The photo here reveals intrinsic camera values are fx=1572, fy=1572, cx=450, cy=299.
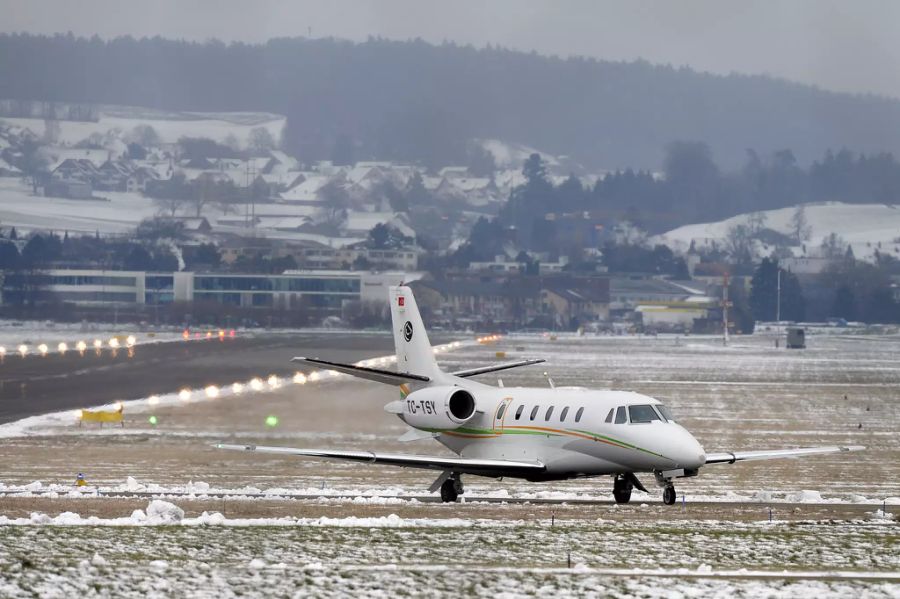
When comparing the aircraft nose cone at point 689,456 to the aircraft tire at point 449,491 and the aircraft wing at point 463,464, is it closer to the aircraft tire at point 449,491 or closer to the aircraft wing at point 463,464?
the aircraft wing at point 463,464

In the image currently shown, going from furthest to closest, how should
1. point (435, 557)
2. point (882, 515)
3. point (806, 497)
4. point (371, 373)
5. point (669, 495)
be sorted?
point (371, 373) → point (806, 497) → point (669, 495) → point (882, 515) → point (435, 557)

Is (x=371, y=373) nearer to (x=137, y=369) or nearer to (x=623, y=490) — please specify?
(x=623, y=490)

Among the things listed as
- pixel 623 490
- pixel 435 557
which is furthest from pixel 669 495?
pixel 435 557

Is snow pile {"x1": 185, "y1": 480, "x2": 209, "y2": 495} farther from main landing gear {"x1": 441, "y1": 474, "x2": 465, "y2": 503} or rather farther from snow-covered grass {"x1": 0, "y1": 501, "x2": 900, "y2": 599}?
snow-covered grass {"x1": 0, "y1": 501, "x2": 900, "y2": 599}

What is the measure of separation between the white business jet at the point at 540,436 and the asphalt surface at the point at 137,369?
101ft

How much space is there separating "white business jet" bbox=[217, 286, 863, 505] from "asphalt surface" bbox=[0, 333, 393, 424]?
30.8m

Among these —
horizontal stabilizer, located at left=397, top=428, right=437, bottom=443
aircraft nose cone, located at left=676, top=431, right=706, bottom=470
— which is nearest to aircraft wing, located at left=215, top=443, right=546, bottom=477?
horizontal stabilizer, located at left=397, top=428, right=437, bottom=443

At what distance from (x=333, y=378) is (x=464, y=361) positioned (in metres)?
41.9

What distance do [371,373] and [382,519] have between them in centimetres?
891

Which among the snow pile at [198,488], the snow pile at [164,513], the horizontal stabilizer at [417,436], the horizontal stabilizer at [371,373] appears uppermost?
the horizontal stabilizer at [371,373]

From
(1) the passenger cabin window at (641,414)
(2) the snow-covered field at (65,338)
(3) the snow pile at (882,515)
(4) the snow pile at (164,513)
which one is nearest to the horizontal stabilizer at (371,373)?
(1) the passenger cabin window at (641,414)

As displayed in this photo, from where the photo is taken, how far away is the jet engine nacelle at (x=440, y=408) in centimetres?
3794

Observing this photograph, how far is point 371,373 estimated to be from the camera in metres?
37.8

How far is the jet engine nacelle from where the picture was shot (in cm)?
3794
